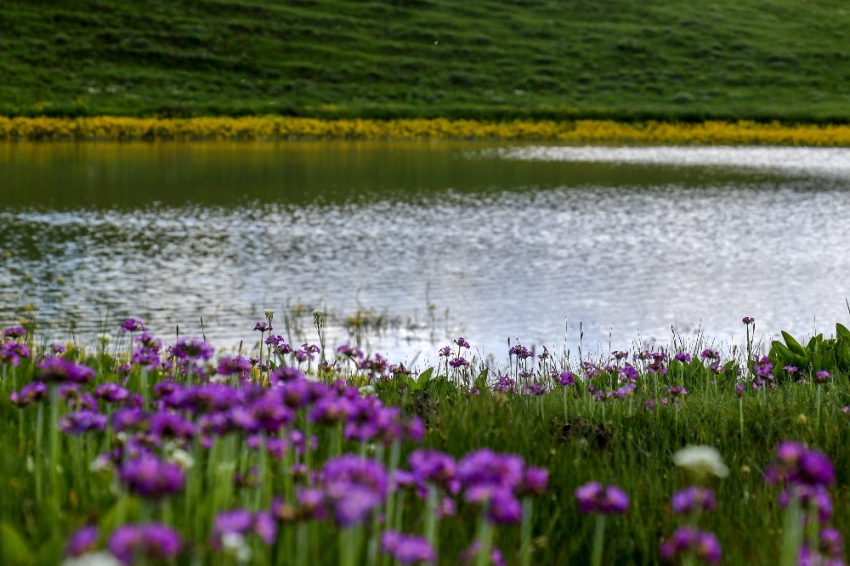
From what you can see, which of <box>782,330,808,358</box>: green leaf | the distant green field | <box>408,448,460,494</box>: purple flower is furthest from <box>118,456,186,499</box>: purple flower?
the distant green field

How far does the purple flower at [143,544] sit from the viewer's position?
3.78ft

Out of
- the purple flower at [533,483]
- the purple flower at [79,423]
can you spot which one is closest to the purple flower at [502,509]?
the purple flower at [533,483]

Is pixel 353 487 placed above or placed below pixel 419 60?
below

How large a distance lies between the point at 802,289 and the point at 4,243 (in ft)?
37.3

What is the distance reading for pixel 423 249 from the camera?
14.4 m

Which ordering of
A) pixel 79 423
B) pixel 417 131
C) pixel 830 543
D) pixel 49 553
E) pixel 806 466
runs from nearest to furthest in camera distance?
pixel 806 466
pixel 49 553
pixel 830 543
pixel 79 423
pixel 417 131

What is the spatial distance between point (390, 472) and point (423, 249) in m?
12.7

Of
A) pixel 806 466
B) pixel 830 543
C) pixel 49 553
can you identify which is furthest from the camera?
pixel 830 543

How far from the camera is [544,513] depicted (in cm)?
286

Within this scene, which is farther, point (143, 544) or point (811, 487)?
point (811, 487)

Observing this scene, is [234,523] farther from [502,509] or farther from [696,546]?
[696,546]

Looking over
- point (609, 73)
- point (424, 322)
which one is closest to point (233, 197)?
point (424, 322)

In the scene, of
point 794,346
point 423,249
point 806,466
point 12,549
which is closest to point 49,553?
point 12,549

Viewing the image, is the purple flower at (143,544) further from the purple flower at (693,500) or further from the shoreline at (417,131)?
the shoreline at (417,131)
